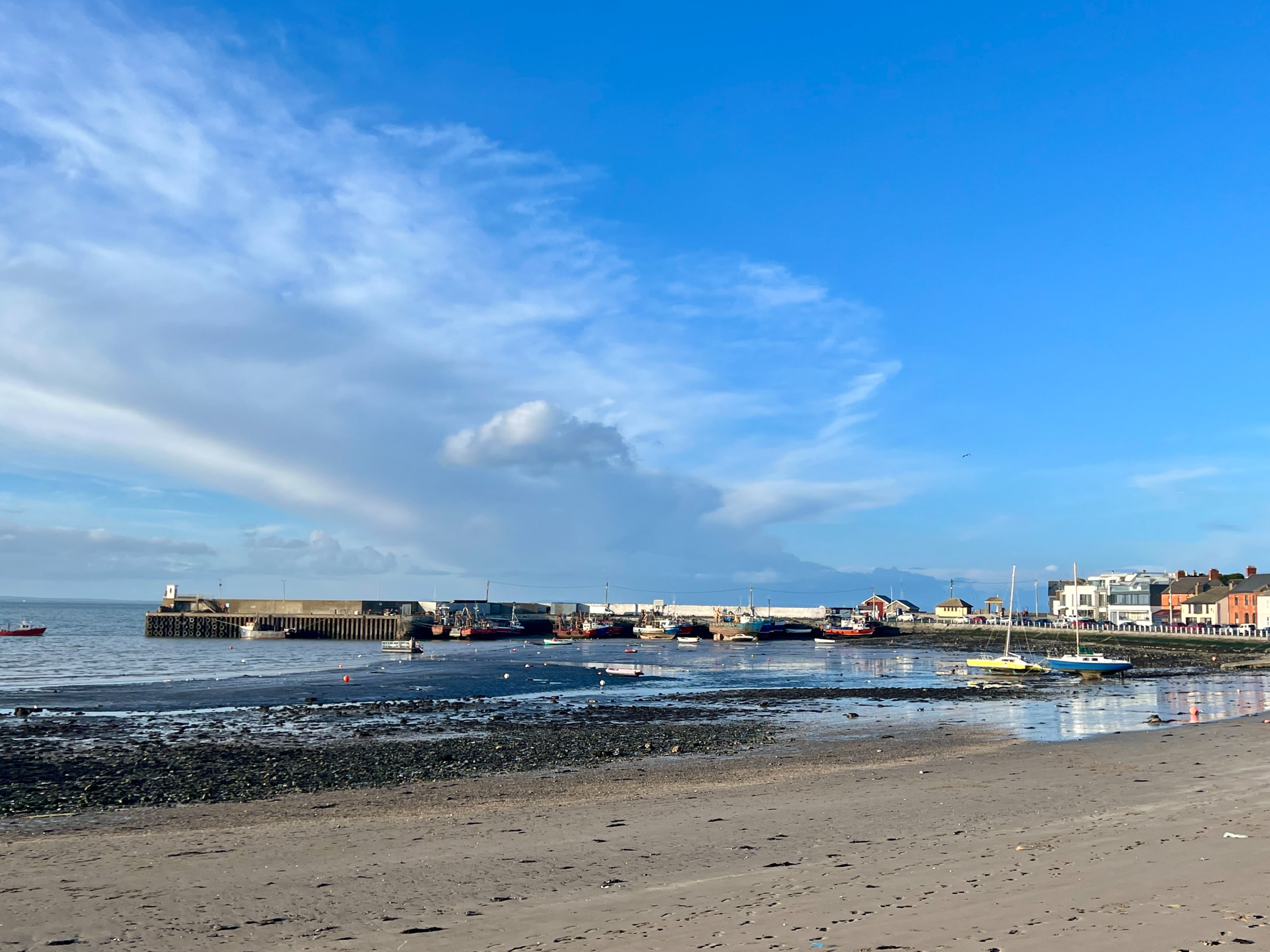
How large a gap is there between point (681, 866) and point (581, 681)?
48359 mm

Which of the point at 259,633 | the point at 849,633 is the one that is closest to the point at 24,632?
the point at 259,633

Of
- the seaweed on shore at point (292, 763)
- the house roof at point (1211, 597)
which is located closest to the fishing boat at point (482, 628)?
Answer: the house roof at point (1211, 597)

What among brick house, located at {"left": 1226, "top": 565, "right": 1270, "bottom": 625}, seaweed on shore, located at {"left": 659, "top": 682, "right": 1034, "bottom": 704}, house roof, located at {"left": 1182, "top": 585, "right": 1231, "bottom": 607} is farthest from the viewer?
house roof, located at {"left": 1182, "top": 585, "right": 1231, "bottom": 607}

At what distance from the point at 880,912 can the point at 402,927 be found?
5227 mm

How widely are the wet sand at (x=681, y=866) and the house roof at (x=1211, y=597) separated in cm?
12125

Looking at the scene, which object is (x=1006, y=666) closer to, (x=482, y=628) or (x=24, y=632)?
(x=482, y=628)

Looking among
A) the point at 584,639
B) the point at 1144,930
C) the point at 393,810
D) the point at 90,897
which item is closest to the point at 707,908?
the point at 1144,930

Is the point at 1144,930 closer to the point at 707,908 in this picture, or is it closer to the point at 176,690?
the point at 707,908

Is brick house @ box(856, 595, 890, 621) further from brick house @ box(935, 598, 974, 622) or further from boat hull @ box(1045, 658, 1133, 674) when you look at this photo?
boat hull @ box(1045, 658, 1133, 674)

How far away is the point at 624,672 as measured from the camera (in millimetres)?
67812

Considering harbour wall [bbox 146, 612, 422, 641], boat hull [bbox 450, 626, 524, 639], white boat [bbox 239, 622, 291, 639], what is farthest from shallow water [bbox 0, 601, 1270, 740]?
boat hull [bbox 450, 626, 524, 639]

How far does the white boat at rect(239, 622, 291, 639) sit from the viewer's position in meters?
136

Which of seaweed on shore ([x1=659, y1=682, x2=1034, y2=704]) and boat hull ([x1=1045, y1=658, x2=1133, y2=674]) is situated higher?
boat hull ([x1=1045, y1=658, x2=1133, y2=674])

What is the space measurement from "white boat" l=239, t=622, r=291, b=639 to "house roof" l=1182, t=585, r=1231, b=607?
134 metres
